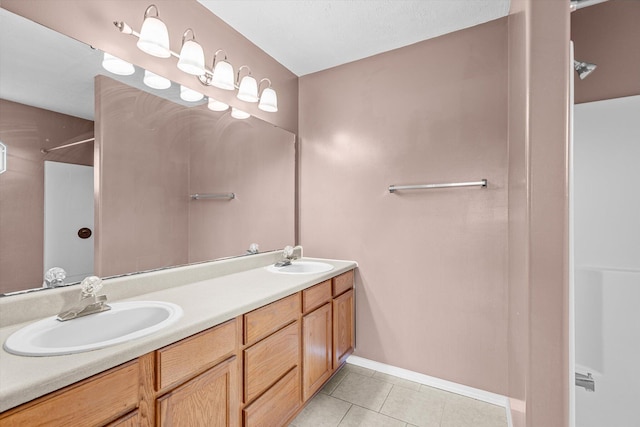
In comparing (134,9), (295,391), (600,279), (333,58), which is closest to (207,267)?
(295,391)

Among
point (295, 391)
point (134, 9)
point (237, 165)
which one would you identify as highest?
point (134, 9)

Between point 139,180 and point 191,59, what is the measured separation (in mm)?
697

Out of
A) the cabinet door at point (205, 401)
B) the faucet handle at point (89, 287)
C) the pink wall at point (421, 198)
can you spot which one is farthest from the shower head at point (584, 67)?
the faucet handle at point (89, 287)

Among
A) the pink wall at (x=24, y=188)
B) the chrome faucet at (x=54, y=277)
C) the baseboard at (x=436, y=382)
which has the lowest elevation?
the baseboard at (x=436, y=382)

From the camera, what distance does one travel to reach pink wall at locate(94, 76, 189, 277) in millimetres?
1243

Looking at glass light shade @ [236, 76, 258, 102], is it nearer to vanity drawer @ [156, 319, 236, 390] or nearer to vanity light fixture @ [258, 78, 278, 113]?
vanity light fixture @ [258, 78, 278, 113]

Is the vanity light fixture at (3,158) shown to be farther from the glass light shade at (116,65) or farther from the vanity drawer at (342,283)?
the vanity drawer at (342,283)

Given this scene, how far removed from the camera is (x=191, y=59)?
1.48m

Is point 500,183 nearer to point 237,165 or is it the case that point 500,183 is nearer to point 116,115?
point 237,165

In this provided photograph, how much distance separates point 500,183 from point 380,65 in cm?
125

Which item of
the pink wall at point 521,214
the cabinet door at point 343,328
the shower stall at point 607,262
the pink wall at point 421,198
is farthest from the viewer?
the cabinet door at point 343,328

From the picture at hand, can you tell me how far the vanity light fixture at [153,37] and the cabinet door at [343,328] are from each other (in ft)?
5.79

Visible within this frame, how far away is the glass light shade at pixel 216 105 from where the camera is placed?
1.75 metres

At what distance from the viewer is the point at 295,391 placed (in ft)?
5.01
